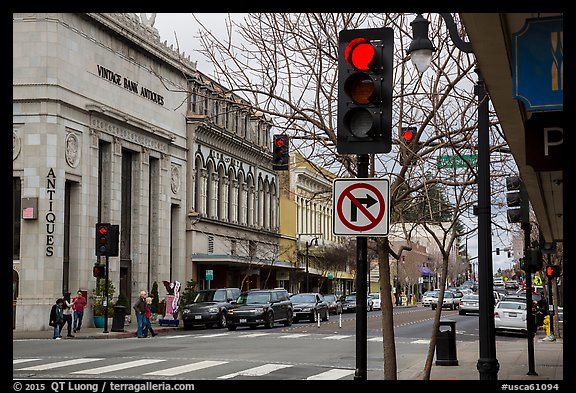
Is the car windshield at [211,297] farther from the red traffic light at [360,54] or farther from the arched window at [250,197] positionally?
the red traffic light at [360,54]

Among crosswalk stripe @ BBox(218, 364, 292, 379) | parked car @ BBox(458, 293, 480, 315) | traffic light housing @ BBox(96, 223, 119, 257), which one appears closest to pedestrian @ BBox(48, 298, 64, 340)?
traffic light housing @ BBox(96, 223, 119, 257)

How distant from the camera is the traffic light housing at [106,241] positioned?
35.0 metres

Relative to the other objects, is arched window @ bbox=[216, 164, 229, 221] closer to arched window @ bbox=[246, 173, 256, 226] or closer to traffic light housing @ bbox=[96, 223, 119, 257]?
arched window @ bbox=[246, 173, 256, 226]

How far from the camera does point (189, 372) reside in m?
19.0

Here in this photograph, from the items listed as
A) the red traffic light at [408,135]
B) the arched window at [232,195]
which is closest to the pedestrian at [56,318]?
the red traffic light at [408,135]

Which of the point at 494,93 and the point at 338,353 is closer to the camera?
the point at 494,93

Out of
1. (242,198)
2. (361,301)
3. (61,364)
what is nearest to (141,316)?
(61,364)

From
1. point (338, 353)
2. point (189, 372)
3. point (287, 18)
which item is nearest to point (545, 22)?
point (287, 18)

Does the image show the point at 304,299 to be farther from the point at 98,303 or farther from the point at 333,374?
the point at 333,374

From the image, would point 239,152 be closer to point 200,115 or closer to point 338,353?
point 200,115

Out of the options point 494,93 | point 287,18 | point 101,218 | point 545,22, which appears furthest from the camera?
point 101,218

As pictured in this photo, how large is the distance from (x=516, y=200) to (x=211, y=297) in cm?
2801

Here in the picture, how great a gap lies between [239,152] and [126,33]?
63.2 ft

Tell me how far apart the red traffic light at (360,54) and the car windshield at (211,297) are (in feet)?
111
